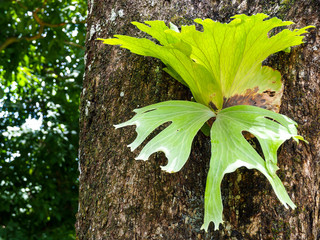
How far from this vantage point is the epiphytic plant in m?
0.86

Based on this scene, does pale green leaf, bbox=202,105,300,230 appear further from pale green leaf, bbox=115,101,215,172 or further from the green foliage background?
the green foliage background

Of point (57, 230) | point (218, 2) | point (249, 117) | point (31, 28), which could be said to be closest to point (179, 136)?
point (249, 117)

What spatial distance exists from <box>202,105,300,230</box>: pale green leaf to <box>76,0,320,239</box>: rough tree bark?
4.4 inches

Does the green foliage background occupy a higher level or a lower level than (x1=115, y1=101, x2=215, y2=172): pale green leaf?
higher

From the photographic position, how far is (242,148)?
2.88ft

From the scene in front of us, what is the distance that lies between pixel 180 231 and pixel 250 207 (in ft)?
0.67

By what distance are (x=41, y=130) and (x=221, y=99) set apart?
8.85 ft

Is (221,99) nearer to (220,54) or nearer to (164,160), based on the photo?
(220,54)

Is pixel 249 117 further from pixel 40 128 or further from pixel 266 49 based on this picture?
pixel 40 128

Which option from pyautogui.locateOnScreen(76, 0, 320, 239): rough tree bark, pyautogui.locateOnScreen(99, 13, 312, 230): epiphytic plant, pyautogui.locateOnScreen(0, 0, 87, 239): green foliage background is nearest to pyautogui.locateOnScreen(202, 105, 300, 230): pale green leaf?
pyautogui.locateOnScreen(99, 13, 312, 230): epiphytic plant

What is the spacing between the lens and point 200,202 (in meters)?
0.97

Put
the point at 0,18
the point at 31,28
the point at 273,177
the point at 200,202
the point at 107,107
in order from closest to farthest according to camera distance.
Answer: the point at 273,177
the point at 200,202
the point at 107,107
the point at 0,18
the point at 31,28

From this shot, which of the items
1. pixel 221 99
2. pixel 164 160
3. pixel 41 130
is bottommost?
pixel 164 160

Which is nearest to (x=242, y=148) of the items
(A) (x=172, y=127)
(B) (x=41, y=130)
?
(A) (x=172, y=127)
